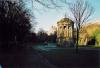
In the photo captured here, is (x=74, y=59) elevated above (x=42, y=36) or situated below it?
below

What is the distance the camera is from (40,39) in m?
121

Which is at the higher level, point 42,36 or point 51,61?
point 42,36

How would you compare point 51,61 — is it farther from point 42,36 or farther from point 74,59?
point 42,36

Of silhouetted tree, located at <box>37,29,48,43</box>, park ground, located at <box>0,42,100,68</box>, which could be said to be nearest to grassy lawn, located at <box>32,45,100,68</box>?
park ground, located at <box>0,42,100,68</box>

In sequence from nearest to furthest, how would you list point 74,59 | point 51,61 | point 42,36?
point 51,61 → point 74,59 → point 42,36

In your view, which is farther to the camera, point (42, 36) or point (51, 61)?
point (42, 36)

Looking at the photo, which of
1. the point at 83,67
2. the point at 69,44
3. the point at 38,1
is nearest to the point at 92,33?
the point at 69,44

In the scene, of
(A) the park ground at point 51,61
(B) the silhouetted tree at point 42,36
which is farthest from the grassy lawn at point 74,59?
(B) the silhouetted tree at point 42,36

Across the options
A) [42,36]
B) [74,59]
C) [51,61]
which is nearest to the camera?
[51,61]

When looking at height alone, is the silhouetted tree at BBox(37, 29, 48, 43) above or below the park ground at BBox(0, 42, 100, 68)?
above

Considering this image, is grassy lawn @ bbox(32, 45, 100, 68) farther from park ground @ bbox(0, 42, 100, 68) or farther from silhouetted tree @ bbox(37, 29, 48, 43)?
silhouetted tree @ bbox(37, 29, 48, 43)

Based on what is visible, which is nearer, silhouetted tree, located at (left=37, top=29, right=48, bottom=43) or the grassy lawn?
the grassy lawn

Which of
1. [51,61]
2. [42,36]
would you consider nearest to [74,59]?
[51,61]

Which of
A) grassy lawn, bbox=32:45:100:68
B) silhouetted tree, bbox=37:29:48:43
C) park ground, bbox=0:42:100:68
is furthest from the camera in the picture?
silhouetted tree, bbox=37:29:48:43
